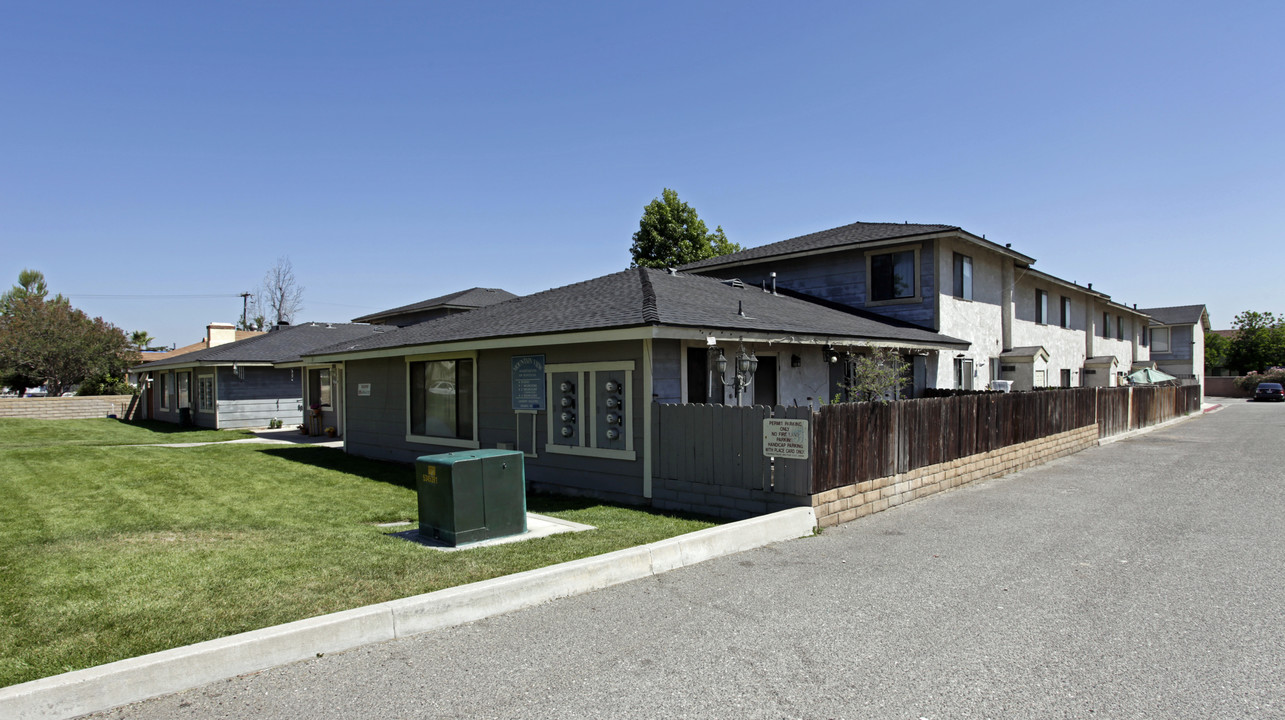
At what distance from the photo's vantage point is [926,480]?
11.3 metres

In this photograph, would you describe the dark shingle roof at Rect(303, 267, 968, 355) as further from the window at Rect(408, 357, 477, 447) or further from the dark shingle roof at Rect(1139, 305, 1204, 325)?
the dark shingle roof at Rect(1139, 305, 1204, 325)

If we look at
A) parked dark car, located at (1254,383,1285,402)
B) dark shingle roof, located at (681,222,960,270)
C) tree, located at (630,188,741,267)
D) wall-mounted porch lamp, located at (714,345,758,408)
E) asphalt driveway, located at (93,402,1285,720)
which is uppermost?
tree, located at (630,188,741,267)

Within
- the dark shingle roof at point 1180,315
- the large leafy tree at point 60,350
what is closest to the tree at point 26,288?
the large leafy tree at point 60,350

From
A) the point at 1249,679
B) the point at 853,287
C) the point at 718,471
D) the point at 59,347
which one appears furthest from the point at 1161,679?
the point at 59,347

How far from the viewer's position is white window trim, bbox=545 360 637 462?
10742mm

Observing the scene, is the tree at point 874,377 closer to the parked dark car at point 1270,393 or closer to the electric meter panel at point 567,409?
the electric meter panel at point 567,409

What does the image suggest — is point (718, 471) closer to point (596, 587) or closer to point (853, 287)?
point (596, 587)

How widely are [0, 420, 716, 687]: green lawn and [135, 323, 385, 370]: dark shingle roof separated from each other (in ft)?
42.5

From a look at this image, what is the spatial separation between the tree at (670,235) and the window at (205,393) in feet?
75.3

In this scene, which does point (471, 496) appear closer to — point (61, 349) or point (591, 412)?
point (591, 412)

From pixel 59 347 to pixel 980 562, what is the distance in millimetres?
49581

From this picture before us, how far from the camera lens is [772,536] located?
8203 mm

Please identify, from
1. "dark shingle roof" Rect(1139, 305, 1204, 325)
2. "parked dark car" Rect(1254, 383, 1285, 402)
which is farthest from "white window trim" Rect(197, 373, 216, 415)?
"parked dark car" Rect(1254, 383, 1285, 402)

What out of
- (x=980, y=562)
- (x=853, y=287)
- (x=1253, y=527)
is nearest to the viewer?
(x=980, y=562)
